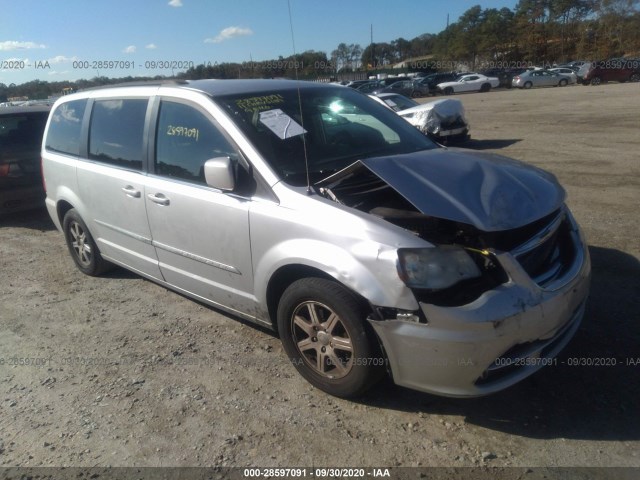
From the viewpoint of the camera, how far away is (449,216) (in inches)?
108

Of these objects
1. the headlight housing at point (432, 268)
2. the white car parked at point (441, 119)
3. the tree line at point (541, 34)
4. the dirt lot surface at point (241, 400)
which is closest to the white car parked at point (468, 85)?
the tree line at point (541, 34)

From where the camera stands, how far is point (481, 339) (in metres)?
2.54

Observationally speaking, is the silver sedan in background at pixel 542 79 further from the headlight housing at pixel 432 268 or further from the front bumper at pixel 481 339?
the headlight housing at pixel 432 268

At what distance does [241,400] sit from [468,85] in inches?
1579

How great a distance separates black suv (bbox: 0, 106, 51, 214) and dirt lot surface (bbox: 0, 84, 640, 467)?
2.83 metres

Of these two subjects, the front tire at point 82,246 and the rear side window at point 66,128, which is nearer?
the rear side window at point 66,128

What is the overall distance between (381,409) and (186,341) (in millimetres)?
1674

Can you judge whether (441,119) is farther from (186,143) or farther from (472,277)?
(472,277)

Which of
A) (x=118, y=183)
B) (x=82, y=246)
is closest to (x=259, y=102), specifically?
(x=118, y=183)

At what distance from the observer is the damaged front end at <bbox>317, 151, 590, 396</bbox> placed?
258cm

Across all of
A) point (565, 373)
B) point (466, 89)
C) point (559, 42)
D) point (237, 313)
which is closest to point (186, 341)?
point (237, 313)

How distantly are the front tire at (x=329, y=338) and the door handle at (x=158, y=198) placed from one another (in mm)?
1289

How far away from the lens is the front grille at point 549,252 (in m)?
2.86

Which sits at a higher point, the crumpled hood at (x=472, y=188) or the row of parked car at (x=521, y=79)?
the crumpled hood at (x=472, y=188)
